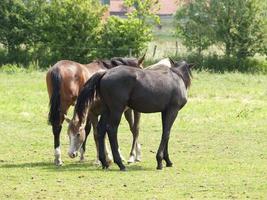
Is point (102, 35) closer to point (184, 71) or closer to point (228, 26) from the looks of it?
point (228, 26)

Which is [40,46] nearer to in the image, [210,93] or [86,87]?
[210,93]

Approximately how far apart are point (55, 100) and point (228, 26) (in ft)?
91.5

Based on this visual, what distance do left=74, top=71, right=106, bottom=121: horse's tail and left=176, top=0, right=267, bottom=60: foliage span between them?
90.4 ft

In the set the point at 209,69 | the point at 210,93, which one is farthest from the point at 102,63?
the point at 209,69

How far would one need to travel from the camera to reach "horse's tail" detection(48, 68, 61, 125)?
12422 millimetres

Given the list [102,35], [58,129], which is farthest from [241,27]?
[58,129]

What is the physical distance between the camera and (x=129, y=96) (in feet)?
37.6

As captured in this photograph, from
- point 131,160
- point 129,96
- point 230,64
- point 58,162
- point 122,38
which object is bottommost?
point 230,64

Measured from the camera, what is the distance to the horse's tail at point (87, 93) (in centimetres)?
1149

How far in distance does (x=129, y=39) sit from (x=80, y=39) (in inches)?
106

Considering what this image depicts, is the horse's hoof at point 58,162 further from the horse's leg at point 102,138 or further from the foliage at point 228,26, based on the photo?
the foliage at point 228,26

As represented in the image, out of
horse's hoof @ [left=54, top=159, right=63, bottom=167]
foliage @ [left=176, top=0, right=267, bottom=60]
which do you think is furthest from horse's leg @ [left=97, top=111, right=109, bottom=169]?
foliage @ [left=176, top=0, right=267, bottom=60]

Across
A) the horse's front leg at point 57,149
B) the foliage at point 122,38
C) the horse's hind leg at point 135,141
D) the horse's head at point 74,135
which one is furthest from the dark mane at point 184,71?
the foliage at point 122,38

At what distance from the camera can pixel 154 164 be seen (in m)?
12.5
